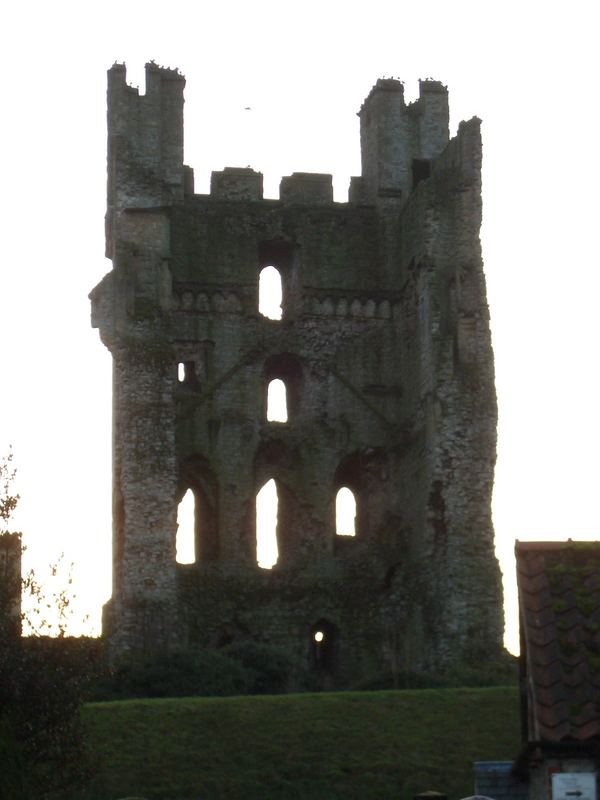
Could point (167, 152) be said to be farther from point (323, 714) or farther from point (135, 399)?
point (323, 714)

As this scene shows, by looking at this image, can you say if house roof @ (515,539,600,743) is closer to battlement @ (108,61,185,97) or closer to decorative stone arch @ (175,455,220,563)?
decorative stone arch @ (175,455,220,563)

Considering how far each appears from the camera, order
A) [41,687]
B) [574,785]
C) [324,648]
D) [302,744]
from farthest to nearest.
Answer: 1. [324,648]
2. [302,744]
3. [41,687]
4. [574,785]

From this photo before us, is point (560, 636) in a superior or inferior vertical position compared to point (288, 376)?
inferior

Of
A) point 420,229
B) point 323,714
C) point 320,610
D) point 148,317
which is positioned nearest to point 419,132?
point 420,229

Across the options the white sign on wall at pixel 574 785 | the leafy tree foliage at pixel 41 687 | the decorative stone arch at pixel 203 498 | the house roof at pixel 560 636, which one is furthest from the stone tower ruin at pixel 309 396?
the white sign on wall at pixel 574 785

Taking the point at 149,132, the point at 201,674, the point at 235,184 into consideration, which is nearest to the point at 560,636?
the point at 201,674

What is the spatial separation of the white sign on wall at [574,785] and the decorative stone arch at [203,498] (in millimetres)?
23460

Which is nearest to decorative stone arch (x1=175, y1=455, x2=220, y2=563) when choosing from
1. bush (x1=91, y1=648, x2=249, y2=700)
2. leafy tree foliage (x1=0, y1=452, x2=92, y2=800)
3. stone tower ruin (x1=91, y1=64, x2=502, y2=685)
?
stone tower ruin (x1=91, y1=64, x2=502, y2=685)

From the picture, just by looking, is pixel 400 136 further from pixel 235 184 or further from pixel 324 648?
pixel 324 648

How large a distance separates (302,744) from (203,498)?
11824 mm

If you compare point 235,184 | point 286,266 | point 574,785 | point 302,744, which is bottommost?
point 574,785

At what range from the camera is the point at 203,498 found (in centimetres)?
3781

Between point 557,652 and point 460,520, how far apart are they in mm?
21017

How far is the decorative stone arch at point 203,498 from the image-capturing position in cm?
3750
